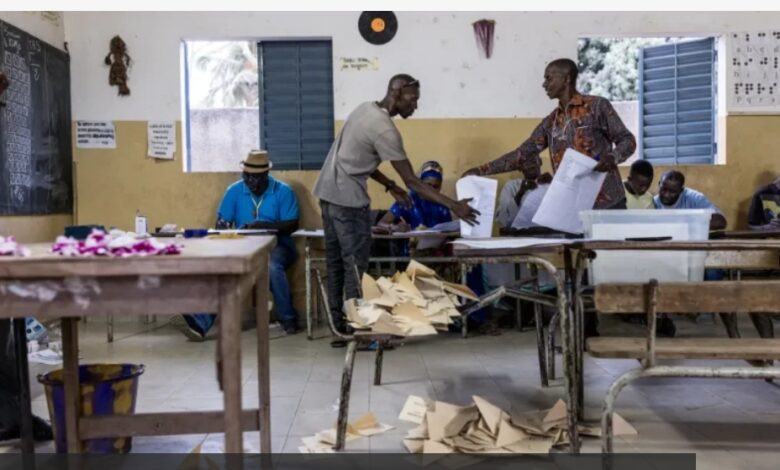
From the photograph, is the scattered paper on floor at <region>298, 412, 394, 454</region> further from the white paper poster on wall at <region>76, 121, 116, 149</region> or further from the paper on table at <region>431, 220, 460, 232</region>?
the white paper poster on wall at <region>76, 121, 116, 149</region>

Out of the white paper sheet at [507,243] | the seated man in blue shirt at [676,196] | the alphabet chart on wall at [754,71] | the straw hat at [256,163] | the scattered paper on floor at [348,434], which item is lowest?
the scattered paper on floor at [348,434]

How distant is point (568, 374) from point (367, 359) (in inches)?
89.8

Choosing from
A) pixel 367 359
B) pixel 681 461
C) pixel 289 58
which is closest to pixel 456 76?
pixel 289 58

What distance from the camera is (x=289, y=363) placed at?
4.85 meters

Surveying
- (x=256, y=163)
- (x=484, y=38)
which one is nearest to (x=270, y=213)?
(x=256, y=163)

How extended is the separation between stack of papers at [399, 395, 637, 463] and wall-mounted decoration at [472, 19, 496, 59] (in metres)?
4.27

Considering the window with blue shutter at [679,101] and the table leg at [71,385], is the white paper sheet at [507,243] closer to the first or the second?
the table leg at [71,385]

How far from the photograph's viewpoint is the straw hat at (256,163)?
627 cm

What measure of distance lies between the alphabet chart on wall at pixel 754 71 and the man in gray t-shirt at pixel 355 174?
383 cm

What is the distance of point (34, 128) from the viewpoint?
602cm

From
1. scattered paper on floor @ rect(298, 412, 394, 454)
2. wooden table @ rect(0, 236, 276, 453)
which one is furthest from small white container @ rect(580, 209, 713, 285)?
wooden table @ rect(0, 236, 276, 453)

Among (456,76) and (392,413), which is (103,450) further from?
(456,76)

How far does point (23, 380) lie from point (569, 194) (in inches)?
109

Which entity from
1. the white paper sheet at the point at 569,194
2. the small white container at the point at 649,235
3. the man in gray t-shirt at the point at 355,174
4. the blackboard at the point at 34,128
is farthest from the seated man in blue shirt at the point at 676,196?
the blackboard at the point at 34,128
